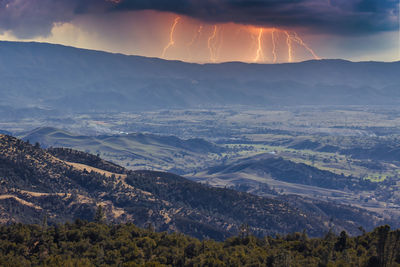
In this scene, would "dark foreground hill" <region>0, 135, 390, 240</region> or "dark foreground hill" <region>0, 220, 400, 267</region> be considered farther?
"dark foreground hill" <region>0, 135, 390, 240</region>

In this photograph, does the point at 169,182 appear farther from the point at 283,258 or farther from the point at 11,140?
the point at 283,258

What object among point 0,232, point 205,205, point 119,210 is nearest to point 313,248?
point 0,232

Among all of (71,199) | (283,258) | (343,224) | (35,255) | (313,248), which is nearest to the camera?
(283,258)

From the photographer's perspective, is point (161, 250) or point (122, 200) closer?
point (161, 250)

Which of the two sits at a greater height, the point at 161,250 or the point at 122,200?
the point at 161,250
